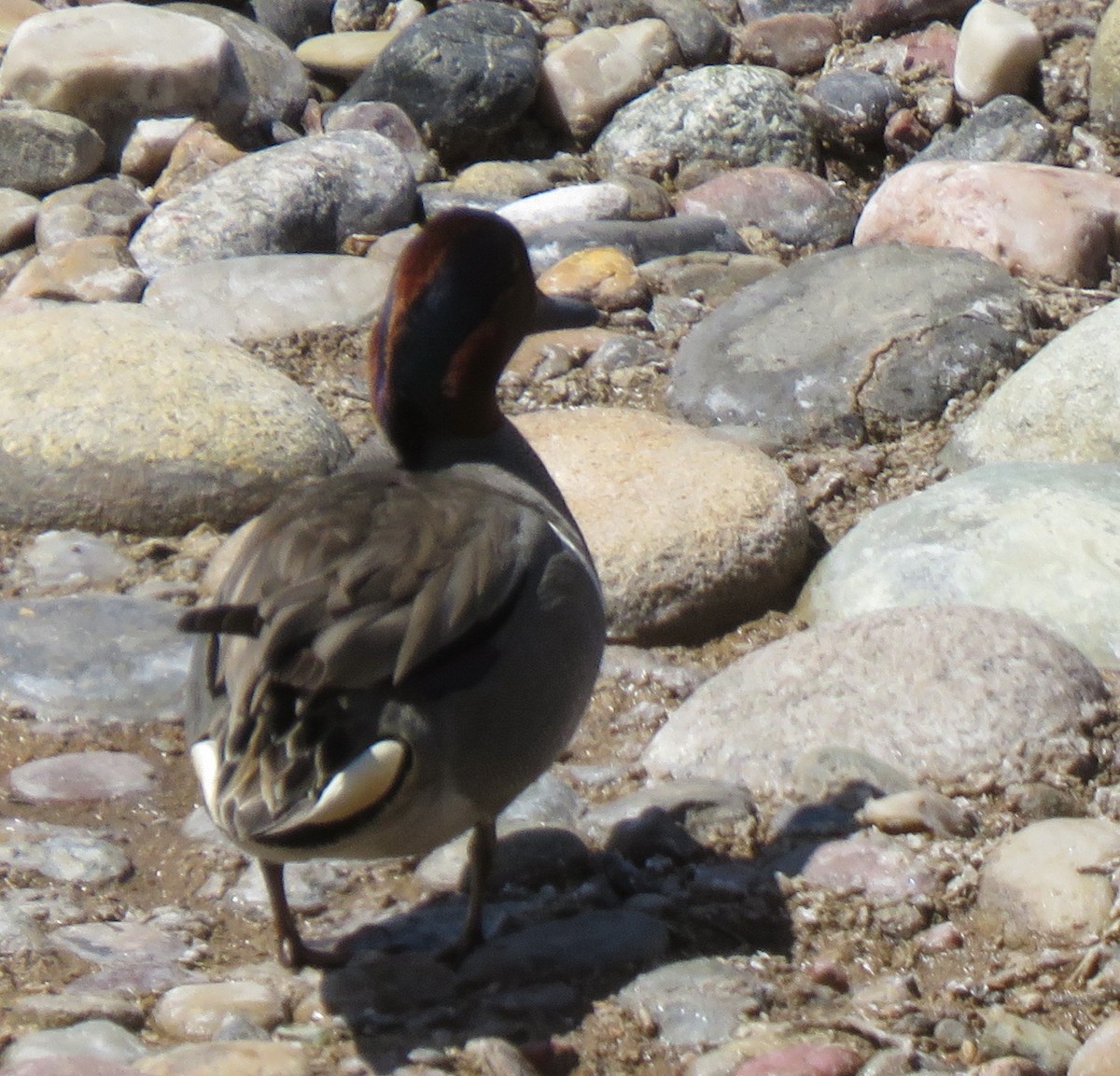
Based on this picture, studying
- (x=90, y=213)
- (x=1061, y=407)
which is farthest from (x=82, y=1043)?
(x=90, y=213)

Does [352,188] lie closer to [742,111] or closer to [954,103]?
[742,111]

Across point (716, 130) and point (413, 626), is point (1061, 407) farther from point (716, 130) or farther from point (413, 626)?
point (716, 130)

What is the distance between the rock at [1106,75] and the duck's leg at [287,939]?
6.54 m

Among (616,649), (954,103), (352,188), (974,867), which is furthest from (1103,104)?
(974,867)

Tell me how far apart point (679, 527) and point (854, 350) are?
153cm

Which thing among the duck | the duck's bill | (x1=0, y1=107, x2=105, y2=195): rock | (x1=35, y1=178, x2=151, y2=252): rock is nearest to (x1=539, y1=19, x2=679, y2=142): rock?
(x1=35, y1=178, x2=151, y2=252): rock

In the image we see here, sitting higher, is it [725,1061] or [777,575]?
[725,1061]

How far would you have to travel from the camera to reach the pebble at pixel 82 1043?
3209 millimetres

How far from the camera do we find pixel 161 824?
430cm

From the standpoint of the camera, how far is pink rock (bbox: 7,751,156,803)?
173 inches

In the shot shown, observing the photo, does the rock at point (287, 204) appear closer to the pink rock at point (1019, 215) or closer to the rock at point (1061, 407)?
the pink rock at point (1019, 215)

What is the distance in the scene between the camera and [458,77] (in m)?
9.72

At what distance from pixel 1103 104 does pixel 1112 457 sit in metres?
3.62

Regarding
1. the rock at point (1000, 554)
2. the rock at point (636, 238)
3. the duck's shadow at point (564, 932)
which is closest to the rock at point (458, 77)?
the rock at point (636, 238)
